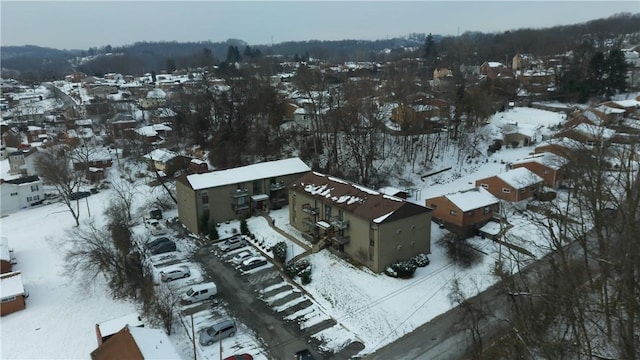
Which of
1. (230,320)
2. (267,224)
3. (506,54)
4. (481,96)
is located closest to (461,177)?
(481,96)

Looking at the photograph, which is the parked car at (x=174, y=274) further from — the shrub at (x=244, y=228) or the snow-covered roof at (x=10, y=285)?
the snow-covered roof at (x=10, y=285)

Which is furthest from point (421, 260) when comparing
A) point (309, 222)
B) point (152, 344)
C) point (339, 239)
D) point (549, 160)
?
point (549, 160)

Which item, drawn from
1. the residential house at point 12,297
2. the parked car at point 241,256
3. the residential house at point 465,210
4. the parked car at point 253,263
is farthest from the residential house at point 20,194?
the residential house at point 465,210

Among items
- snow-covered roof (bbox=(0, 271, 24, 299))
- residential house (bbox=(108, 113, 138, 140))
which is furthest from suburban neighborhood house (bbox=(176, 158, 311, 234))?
residential house (bbox=(108, 113, 138, 140))

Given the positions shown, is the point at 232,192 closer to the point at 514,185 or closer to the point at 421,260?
the point at 421,260

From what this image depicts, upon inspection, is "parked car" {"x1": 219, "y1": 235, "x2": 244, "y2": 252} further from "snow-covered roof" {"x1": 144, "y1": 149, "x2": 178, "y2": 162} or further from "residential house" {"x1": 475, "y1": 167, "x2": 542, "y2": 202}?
"residential house" {"x1": 475, "y1": 167, "x2": 542, "y2": 202}
